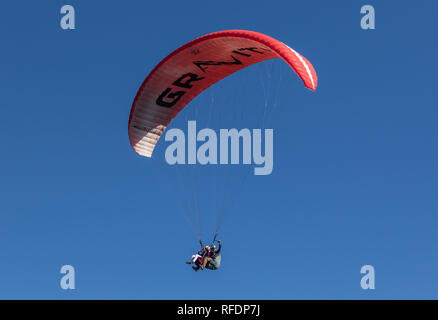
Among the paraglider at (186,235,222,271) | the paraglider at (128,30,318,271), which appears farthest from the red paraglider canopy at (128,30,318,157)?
the paraglider at (186,235,222,271)

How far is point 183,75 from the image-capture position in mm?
30234

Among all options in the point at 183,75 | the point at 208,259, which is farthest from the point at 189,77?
the point at 208,259

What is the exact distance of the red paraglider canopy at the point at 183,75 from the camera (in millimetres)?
28422

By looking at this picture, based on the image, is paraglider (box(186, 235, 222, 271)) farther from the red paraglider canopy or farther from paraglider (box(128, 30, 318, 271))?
the red paraglider canopy

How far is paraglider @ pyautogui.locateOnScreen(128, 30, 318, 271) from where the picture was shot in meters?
28.3

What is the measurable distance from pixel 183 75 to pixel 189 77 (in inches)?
12.6

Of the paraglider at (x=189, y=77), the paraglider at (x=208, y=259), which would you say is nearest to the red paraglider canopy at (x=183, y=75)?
the paraglider at (x=189, y=77)

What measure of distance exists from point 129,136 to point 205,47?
14.8 feet

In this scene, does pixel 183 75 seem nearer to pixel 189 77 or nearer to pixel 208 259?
pixel 189 77

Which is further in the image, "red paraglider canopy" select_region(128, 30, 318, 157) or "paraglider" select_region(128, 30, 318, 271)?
"red paraglider canopy" select_region(128, 30, 318, 157)
